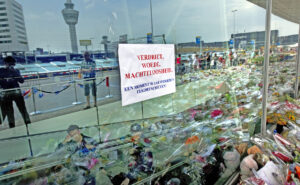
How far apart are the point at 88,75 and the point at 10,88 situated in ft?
3.25

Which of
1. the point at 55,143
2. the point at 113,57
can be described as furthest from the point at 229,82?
the point at 55,143

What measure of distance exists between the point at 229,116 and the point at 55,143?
201 centimetres

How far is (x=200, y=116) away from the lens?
2.39m

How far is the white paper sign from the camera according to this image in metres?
1.49

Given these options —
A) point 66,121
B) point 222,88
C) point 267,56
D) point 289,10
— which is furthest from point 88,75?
point 289,10

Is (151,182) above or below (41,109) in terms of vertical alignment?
below

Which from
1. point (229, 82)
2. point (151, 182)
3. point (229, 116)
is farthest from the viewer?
point (229, 82)

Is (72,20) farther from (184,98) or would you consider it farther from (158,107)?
(184,98)

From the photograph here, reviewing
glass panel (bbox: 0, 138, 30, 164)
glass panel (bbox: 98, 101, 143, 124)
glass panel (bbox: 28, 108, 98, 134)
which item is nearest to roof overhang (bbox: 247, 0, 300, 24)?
glass panel (bbox: 98, 101, 143, 124)

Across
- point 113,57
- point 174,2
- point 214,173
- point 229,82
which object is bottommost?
point 214,173

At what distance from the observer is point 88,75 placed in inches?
95.1

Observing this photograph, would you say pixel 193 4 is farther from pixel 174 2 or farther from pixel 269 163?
pixel 269 163

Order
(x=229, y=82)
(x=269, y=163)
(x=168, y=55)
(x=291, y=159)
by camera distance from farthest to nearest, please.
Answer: (x=229, y=82) → (x=168, y=55) → (x=291, y=159) → (x=269, y=163)

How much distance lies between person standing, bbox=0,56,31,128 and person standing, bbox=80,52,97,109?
83cm
